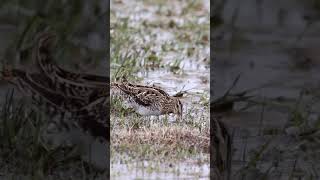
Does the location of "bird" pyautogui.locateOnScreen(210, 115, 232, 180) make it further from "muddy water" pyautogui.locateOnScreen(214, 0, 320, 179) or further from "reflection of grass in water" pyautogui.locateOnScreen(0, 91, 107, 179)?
"reflection of grass in water" pyautogui.locateOnScreen(0, 91, 107, 179)

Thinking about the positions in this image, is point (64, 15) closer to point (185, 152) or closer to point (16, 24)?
point (16, 24)

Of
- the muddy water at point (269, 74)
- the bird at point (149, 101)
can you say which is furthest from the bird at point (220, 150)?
the bird at point (149, 101)

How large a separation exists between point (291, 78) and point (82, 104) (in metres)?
0.59

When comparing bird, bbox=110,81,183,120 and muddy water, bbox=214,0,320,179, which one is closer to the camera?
muddy water, bbox=214,0,320,179

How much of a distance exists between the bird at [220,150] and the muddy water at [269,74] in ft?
0.06

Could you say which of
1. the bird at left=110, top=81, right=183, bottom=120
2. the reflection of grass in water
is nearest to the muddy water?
the bird at left=110, top=81, right=183, bottom=120

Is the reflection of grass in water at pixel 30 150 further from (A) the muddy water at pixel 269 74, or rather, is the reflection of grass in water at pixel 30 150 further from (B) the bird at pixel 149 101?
(A) the muddy water at pixel 269 74

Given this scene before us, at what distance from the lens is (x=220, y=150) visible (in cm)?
273

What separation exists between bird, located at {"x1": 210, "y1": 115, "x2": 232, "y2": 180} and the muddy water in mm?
19

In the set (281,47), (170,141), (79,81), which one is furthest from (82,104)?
(281,47)

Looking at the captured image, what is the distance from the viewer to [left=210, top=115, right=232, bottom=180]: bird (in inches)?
106

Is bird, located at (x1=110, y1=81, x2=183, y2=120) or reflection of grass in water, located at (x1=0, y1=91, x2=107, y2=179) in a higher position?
bird, located at (x1=110, y1=81, x2=183, y2=120)

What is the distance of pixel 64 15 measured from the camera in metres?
2.84

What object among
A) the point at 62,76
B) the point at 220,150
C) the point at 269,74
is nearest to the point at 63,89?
the point at 62,76
